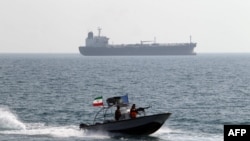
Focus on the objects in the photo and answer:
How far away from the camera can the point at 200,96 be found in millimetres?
69125

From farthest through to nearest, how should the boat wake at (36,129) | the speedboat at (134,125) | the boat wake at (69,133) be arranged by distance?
the boat wake at (36,129)
the boat wake at (69,133)
the speedboat at (134,125)

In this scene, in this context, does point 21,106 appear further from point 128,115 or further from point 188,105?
point 128,115

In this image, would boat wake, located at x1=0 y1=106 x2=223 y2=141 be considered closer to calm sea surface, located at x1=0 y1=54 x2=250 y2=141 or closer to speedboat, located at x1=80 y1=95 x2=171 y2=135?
calm sea surface, located at x1=0 y1=54 x2=250 y2=141

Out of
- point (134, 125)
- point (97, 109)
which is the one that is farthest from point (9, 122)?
point (97, 109)

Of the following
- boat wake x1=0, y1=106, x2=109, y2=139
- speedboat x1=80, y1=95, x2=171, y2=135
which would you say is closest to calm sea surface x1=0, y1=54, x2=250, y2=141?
boat wake x1=0, y1=106, x2=109, y2=139

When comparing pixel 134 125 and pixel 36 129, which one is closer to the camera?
pixel 134 125

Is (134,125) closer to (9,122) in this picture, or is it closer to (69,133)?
(69,133)

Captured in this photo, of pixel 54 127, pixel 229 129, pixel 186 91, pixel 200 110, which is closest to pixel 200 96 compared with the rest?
pixel 186 91

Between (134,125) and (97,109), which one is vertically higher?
(134,125)

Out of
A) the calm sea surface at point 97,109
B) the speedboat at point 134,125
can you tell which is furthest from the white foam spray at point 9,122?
the speedboat at point 134,125

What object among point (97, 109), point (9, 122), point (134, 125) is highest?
point (134, 125)

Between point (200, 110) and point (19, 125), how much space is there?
60.4ft

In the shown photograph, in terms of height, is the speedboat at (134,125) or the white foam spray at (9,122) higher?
the speedboat at (134,125)

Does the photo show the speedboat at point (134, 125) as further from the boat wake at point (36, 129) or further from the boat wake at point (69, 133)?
the boat wake at point (36, 129)
